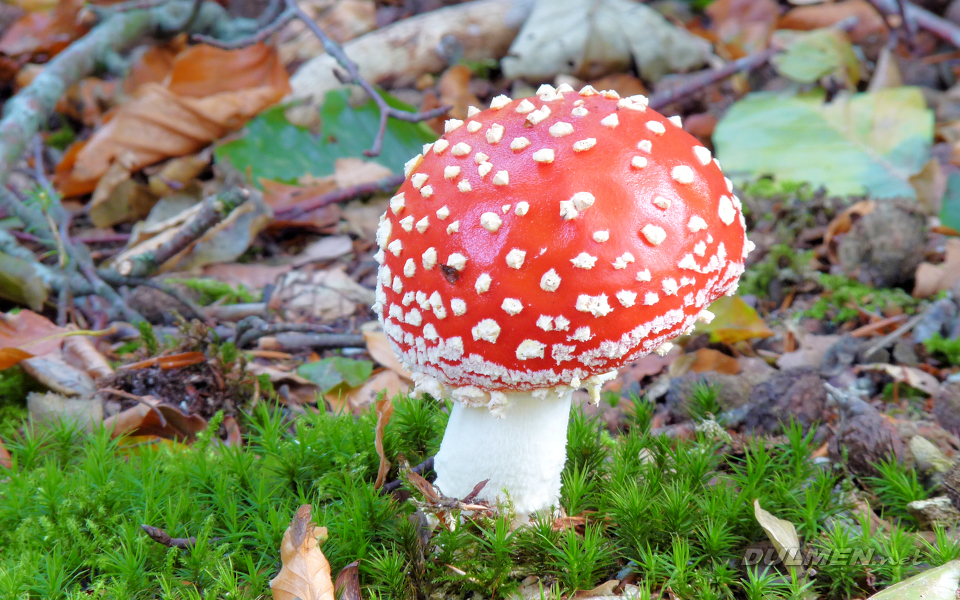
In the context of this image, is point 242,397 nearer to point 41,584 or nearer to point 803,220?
point 41,584

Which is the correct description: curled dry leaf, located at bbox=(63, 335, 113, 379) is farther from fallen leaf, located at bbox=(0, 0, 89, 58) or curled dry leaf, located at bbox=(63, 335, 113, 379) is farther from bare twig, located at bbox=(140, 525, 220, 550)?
fallen leaf, located at bbox=(0, 0, 89, 58)

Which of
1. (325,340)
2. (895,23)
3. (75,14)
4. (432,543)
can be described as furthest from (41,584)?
(895,23)

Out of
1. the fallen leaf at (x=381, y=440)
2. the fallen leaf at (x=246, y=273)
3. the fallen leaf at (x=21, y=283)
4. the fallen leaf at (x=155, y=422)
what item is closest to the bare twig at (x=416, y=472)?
the fallen leaf at (x=381, y=440)

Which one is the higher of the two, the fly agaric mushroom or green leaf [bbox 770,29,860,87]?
the fly agaric mushroom

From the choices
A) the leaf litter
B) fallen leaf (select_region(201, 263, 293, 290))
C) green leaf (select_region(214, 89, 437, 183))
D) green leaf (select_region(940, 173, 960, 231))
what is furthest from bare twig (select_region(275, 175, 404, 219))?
green leaf (select_region(940, 173, 960, 231))

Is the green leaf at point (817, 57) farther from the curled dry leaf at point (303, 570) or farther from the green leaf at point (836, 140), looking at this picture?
the curled dry leaf at point (303, 570)

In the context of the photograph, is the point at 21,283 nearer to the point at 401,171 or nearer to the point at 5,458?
the point at 5,458

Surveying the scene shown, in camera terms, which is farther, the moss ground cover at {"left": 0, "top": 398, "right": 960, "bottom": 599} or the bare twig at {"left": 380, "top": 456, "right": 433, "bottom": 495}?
the bare twig at {"left": 380, "top": 456, "right": 433, "bottom": 495}
